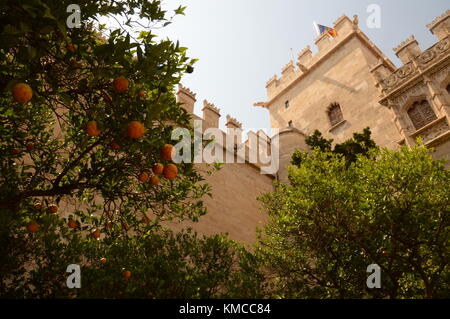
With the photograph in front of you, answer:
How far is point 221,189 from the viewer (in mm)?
12781

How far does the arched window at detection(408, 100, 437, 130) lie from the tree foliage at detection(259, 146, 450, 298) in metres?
5.77

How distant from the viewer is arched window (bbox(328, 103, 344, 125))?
55.9 ft

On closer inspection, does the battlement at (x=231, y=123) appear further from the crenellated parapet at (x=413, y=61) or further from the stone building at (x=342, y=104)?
the crenellated parapet at (x=413, y=61)

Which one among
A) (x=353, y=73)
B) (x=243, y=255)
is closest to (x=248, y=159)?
(x=353, y=73)

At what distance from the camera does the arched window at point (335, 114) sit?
17.0m

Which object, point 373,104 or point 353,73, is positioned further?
point 353,73

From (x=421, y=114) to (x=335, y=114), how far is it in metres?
6.12

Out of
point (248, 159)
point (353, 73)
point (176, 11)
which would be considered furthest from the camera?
point (353, 73)

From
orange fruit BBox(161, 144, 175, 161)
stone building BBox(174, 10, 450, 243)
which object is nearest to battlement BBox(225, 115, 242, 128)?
stone building BBox(174, 10, 450, 243)

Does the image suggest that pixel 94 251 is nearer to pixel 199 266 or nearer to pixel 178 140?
pixel 199 266

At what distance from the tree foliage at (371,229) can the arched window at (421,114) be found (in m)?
5.77

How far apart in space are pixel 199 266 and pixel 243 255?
1.14 meters

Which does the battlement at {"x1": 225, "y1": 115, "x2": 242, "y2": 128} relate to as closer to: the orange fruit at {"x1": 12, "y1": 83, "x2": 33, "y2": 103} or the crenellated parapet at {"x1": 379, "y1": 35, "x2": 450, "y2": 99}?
the crenellated parapet at {"x1": 379, "y1": 35, "x2": 450, "y2": 99}
